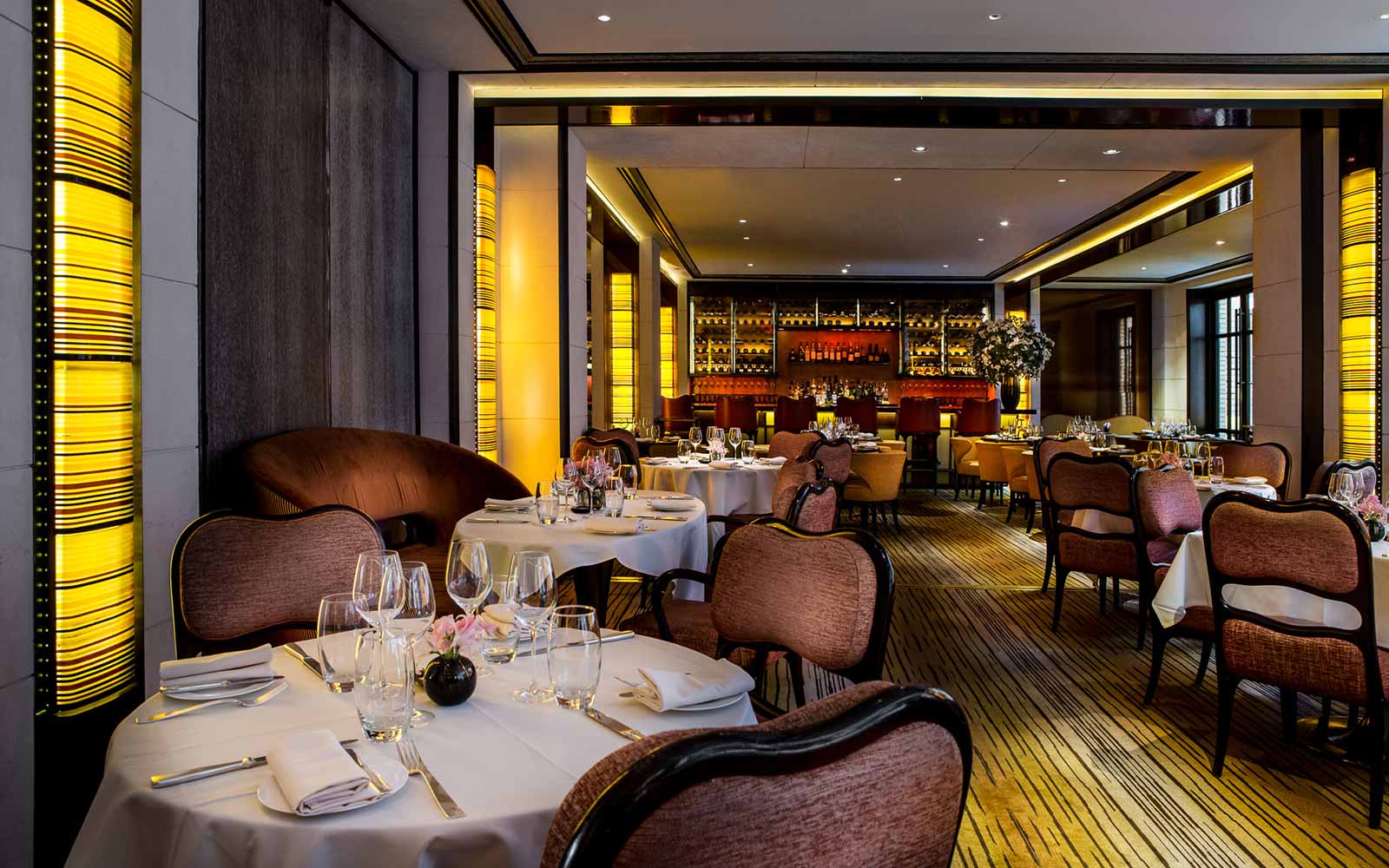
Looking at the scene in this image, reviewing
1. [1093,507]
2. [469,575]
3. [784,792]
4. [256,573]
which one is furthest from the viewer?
[1093,507]

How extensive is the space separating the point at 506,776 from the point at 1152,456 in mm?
5344

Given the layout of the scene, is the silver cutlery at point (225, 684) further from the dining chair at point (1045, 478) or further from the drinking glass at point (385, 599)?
the dining chair at point (1045, 478)

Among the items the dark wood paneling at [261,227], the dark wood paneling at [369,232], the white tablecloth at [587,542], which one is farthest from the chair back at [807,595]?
the dark wood paneling at [369,232]

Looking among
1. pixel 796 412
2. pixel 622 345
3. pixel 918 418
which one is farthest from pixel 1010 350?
pixel 622 345

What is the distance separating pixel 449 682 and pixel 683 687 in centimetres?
39

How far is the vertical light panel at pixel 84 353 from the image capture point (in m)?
2.47

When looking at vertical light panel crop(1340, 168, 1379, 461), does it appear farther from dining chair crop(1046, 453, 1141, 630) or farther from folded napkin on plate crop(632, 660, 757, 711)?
folded napkin on plate crop(632, 660, 757, 711)

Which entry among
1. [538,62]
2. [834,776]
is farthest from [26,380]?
[538,62]

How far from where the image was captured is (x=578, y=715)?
140 cm

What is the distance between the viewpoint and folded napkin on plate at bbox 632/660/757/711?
1412 mm

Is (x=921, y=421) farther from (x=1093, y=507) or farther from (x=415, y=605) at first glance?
(x=415, y=605)

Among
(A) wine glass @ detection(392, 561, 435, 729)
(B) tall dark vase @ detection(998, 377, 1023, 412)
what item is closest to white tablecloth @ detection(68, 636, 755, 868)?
(A) wine glass @ detection(392, 561, 435, 729)

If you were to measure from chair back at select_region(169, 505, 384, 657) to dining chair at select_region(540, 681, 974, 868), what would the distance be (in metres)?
1.74

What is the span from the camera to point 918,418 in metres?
12.0
